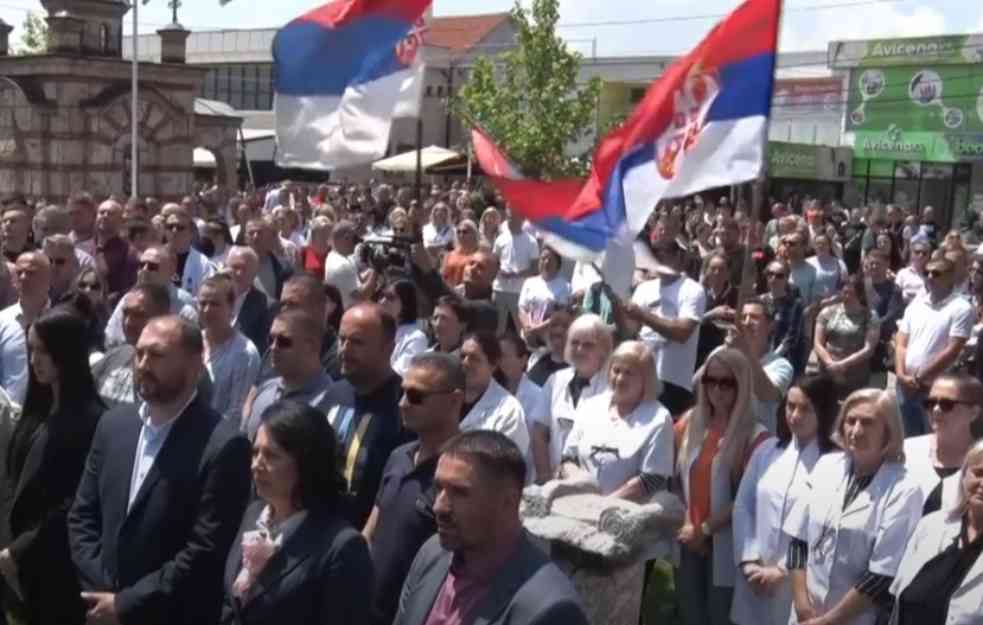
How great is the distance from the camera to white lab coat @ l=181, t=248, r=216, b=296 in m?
9.16

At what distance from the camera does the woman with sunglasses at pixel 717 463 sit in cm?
577

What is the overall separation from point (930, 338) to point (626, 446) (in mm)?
4029

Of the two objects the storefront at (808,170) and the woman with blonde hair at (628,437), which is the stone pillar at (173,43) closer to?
the storefront at (808,170)

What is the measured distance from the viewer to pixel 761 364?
22.9 feet

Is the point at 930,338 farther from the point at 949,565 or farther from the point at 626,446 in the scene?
the point at 949,565

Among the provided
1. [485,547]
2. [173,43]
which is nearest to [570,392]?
[485,547]

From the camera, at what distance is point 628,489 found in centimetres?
562

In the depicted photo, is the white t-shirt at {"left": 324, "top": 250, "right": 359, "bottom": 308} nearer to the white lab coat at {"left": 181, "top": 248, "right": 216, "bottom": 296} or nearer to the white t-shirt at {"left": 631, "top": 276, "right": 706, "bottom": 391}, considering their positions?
the white lab coat at {"left": 181, "top": 248, "right": 216, "bottom": 296}

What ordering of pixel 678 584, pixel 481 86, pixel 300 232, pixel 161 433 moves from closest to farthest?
pixel 161 433, pixel 678 584, pixel 300 232, pixel 481 86

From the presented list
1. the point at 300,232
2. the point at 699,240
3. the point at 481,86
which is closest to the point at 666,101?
the point at 300,232

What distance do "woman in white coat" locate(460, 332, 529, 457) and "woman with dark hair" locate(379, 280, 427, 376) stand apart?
55.9 inches

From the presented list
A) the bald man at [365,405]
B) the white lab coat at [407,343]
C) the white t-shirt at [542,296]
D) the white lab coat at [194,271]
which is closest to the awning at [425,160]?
the white t-shirt at [542,296]

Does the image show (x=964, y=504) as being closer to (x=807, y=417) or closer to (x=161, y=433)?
(x=807, y=417)

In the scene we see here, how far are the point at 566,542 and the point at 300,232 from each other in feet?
32.9
